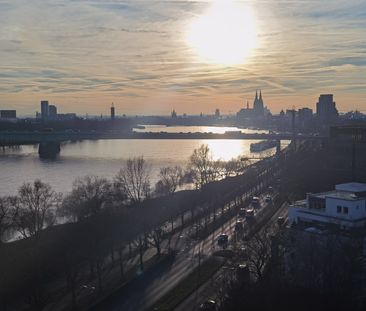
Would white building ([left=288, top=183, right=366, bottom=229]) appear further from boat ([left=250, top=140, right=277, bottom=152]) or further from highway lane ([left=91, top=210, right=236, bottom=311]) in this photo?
boat ([left=250, top=140, right=277, bottom=152])

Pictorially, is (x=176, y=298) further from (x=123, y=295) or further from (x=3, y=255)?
(x=3, y=255)

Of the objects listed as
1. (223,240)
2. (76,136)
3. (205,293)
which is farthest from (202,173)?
(76,136)

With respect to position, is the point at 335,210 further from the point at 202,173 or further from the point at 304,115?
the point at 304,115

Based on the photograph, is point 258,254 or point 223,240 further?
point 223,240

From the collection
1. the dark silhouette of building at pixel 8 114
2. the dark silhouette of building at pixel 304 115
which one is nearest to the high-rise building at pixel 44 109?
the dark silhouette of building at pixel 8 114

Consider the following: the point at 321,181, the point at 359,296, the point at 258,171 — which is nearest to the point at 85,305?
the point at 359,296

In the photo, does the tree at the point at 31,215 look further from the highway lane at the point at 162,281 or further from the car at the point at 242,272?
the car at the point at 242,272

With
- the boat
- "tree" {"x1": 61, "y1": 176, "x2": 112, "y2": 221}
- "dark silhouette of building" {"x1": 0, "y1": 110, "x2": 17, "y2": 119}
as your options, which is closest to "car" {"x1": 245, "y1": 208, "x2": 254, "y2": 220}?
"tree" {"x1": 61, "y1": 176, "x2": 112, "y2": 221}
